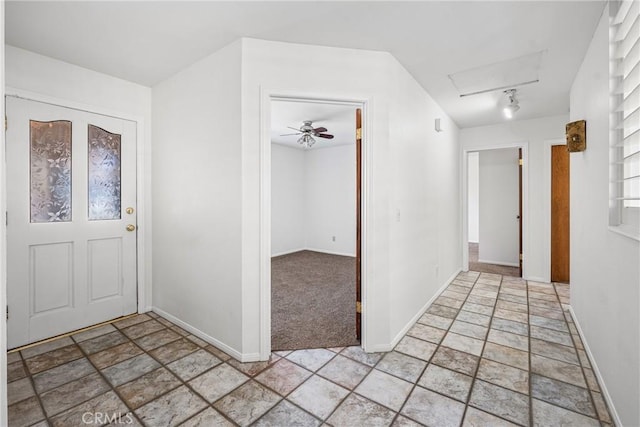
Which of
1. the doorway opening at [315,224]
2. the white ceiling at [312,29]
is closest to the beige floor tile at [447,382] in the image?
the doorway opening at [315,224]

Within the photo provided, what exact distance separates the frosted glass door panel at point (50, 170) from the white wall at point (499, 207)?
6155mm

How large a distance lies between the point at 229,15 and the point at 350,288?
10.8ft

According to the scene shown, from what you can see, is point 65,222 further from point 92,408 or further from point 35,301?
point 92,408

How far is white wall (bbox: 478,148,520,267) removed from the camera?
5297mm

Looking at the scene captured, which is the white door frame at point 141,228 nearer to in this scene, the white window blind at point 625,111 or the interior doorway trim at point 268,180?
the interior doorway trim at point 268,180

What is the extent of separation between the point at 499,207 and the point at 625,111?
166 inches

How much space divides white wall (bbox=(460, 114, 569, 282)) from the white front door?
5126 mm

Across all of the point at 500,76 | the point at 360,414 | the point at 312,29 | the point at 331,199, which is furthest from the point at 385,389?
the point at 331,199

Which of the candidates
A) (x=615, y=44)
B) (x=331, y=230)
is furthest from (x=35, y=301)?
(x=331, y=230)

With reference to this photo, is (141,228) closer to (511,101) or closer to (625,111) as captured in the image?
(625,111)

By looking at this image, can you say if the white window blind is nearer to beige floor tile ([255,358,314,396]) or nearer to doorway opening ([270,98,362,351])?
doorway opening ([270,98,362,351])

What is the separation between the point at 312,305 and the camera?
3.30 metres

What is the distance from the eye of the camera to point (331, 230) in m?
6.57

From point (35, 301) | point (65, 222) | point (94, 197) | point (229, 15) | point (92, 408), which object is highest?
point (229, 15)
